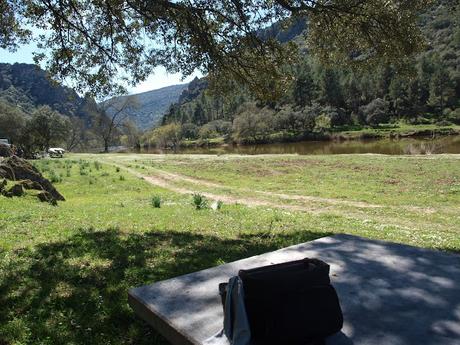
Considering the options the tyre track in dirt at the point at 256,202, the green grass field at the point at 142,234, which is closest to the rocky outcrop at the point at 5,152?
the green grass field at the point at 142,234

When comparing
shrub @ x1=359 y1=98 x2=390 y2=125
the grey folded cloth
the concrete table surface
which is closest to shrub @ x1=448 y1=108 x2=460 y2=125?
shrub @ x1=359 y1=98 x2=390 y2=125

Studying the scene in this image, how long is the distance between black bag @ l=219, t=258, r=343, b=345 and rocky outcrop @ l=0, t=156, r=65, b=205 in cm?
1473

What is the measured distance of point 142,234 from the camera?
9297 millimetres

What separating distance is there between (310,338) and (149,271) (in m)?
3.80

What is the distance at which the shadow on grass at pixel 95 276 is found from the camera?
4570mm

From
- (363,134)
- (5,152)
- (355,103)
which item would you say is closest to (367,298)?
(5,152)

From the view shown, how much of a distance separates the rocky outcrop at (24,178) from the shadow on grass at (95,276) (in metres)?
7.98

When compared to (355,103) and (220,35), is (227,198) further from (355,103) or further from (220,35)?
(355,103)

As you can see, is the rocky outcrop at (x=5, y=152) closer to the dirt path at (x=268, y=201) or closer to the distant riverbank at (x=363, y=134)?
the dirt path at (x=268, y=201)

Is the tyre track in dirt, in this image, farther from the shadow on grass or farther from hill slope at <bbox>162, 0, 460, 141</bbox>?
hill slope at <bbox>162, 0, 460, 141</bbox>

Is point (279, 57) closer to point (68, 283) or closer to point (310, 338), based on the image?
point (68, 283)

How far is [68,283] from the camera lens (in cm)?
593

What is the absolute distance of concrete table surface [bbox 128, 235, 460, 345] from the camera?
3.43 metres

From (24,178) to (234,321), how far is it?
1723 centimetres
